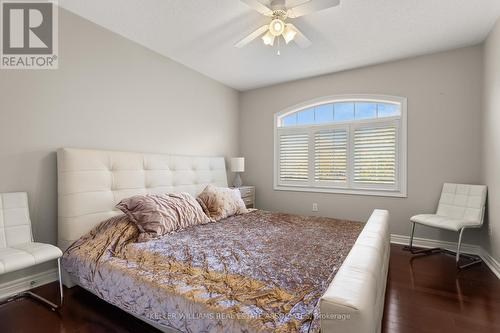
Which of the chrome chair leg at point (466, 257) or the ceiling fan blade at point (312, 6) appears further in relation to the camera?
the chrome chair leg at point (466, 257)

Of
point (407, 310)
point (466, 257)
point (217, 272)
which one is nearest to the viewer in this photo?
point (217, 272)

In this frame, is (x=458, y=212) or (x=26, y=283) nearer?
(x=26, y=283)

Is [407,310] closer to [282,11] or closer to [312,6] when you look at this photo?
[312,6]

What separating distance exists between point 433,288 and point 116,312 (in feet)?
8.86

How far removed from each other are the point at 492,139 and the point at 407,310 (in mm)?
2139

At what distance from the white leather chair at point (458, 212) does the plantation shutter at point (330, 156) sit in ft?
4.10

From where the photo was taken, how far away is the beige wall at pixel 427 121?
3.08m

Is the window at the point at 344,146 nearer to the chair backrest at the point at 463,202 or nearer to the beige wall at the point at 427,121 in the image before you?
the beige wall at the point at 427,121

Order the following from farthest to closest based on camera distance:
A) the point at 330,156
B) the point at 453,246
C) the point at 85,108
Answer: the point at 330,156
the point at 453,246
the point at 85,108

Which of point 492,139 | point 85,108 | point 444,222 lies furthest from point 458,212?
point 85,108

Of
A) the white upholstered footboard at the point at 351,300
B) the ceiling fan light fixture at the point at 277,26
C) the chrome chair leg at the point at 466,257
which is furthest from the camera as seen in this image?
the chrome chair leg at the point at 466,257

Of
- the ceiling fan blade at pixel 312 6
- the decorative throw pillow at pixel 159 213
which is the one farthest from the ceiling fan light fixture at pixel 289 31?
the decorative throw pillow at pixel 159 213

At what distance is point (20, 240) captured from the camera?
1.99m

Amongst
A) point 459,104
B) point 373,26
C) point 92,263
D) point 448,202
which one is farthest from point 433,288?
point 92,263
